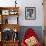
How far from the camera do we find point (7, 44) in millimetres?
5812

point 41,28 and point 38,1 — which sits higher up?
point 38,1

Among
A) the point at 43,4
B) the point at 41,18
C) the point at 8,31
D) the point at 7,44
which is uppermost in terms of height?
the point at 43,4

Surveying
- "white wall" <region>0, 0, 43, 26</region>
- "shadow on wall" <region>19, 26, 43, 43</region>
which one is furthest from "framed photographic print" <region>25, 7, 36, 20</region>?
"shadow on wall" <region>19, 26, 43, 43</region>

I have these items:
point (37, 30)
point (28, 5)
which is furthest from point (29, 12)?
point (37, 30)

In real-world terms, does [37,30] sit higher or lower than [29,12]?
lower

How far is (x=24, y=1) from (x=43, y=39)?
1.58m

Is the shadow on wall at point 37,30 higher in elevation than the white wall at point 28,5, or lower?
lower

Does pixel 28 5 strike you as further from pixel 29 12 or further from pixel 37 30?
pixel 37 30

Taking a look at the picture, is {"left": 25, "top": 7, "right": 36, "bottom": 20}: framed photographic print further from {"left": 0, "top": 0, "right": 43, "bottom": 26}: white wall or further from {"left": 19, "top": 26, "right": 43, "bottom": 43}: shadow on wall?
{"left": 19, "top": 26, "right": 43, "bottom": 43}: shadow on wall

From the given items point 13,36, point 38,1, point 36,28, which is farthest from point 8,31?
point 38,1

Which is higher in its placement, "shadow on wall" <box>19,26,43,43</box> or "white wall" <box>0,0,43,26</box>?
"white wall" <box>0,0,43,26</box>

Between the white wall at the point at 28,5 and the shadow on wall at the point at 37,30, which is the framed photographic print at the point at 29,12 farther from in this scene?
the shadow on wall at the point at 37,30

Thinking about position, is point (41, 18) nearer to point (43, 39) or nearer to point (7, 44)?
point (43, 39)

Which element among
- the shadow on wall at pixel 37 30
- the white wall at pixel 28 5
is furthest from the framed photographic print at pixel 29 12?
the shadow on wall at pixel 37 30
